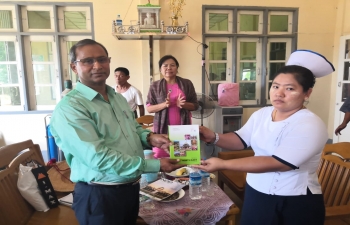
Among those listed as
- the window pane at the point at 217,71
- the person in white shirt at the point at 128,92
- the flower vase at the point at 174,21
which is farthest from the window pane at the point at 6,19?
the window pane at the point at 217,71

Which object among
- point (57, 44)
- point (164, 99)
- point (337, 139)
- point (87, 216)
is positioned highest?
point (57, 44)

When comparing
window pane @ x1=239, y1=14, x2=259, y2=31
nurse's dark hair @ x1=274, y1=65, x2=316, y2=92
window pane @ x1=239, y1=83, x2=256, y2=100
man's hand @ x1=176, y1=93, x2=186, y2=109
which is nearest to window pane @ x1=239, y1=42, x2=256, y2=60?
window pane @ x1=239, y1=14, x2=259, y2=31

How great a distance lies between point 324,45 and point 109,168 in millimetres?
5041

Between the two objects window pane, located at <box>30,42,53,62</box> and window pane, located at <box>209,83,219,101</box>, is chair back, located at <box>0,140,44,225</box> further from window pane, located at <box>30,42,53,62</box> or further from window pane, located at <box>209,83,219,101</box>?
window pane, located at <box>209,83,219,101</box>

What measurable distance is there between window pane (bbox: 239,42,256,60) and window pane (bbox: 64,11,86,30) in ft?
9.52

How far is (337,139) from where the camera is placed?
4645mm

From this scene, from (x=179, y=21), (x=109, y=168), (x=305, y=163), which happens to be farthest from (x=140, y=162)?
(x=179, y=21)

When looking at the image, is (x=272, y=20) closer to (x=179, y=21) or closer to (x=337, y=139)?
(x=179, y=21)

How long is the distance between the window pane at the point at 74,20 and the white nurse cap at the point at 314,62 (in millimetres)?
4021

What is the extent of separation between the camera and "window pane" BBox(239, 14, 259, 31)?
15.0ft

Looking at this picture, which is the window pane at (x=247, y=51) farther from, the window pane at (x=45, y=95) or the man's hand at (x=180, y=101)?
the window pane at (x=45, y=95)

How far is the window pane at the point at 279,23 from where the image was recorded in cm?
464

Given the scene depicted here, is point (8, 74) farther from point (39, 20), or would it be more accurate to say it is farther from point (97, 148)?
point (97, 148)

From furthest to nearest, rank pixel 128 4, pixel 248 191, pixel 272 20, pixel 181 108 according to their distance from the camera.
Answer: pixel 272 20
pixel 128 4
pixel 181 108
pixel 248 191
